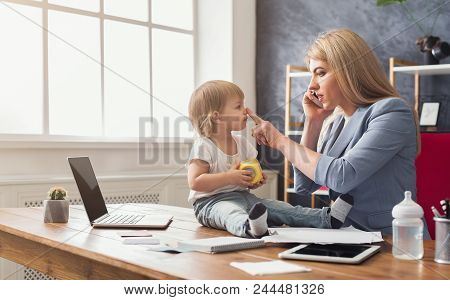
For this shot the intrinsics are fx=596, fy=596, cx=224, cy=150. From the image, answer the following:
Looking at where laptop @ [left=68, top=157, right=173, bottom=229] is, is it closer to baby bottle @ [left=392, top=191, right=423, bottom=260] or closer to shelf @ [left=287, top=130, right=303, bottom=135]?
baby bottle @ [left=392, top=191, right=423, bottom=260]

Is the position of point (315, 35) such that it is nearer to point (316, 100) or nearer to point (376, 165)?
point (316, 100)

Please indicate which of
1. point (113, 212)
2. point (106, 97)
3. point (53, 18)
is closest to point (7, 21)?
point (53, 18)

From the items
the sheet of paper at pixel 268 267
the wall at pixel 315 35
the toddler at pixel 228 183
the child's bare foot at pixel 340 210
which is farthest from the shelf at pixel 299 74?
the sheet of paper at pixel 268 267

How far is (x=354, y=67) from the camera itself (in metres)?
1.75

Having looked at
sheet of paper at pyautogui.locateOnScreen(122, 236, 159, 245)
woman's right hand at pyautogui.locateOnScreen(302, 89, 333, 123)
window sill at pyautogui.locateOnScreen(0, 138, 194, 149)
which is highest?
woman's right hand at pyautogui.locateOnScreen(302, 89, 333, 123)

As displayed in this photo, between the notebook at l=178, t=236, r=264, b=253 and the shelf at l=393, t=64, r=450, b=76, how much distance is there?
2324mm

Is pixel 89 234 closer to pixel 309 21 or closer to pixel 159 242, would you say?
pixel 159 242

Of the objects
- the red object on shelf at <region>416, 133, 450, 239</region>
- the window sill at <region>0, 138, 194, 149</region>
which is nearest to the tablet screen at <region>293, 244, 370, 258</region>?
the red object on shelf at <region>416, 133, 450, 239</region>

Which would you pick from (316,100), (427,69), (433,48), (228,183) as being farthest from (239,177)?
(433,48)

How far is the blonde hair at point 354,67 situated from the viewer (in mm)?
1747

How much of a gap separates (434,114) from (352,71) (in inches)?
74.0

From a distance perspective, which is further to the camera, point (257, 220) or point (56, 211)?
point (56, 211)

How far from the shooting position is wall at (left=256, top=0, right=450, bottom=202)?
→ 3.67m

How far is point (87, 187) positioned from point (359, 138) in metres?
0.87
